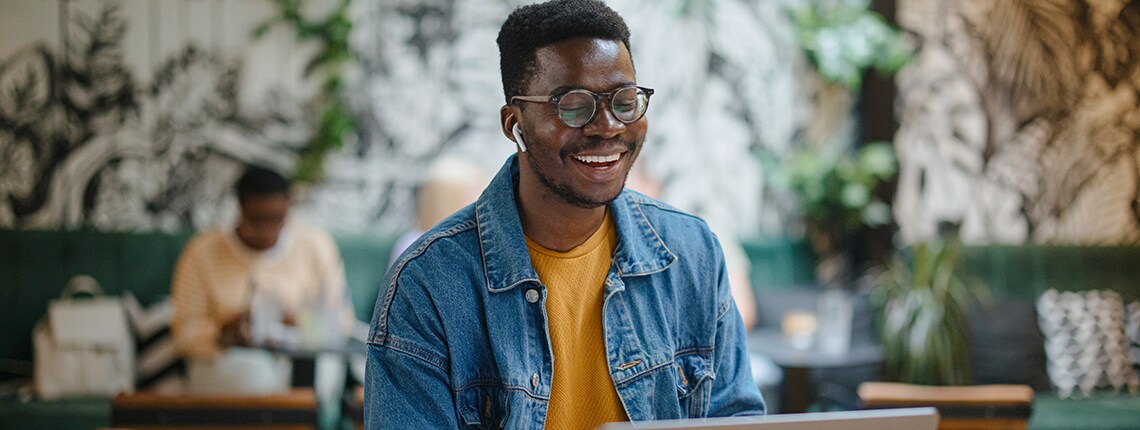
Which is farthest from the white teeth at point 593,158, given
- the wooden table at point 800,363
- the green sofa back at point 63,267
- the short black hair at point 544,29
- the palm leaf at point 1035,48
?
the palm leaf at point 1035,48

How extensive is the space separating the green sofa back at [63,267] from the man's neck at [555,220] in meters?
3.02

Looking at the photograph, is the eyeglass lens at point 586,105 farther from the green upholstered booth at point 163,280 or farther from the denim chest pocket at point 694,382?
the green upholstered booth at point 163,280

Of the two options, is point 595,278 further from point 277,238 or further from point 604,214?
point 277,238

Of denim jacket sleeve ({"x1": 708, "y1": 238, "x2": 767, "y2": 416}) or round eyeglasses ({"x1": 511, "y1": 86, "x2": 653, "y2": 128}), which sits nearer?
round eyeglasses ({"x1": 511, "y1": 86, "x2": 653, "y2": 128})

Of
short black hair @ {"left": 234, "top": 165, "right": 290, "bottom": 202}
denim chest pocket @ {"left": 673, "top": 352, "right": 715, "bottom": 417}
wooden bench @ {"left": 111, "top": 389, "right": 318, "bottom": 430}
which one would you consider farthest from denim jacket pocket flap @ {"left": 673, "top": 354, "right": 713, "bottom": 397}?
short black hair @ {"left": 234, "top": 165, "right": 290, "bottom": 202}

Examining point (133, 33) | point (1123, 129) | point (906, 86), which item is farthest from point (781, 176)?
point (133, 33)

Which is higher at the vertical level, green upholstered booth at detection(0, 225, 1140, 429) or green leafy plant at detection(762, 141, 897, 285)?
green leafy plant at detection(762, 141, 897, 285)

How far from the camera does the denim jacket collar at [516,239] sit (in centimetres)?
155

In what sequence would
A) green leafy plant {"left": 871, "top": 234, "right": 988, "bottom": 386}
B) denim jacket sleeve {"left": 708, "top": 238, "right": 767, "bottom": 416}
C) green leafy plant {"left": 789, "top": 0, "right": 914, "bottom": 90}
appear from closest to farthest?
denim jacket sleeve {"left": 708, "top": 238, "right": 767, "bottom": 416} → green leafy plant {"left": 871, "top": 234, "right": 988, "bottom": 386} → green leafy plant {"left": 789, "top": 0, "right": 914, "bottom": 90}

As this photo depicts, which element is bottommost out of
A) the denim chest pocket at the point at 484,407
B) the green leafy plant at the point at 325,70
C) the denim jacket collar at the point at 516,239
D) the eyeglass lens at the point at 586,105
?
the denim chest pocket at the point at 484,407

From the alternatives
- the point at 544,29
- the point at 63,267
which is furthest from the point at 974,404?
the point at 63,267

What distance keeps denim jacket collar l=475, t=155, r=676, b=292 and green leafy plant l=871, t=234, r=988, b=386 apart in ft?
8.89

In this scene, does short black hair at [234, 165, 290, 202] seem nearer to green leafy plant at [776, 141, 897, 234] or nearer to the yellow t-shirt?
green leafy plant at [776, 141, 897, 234]

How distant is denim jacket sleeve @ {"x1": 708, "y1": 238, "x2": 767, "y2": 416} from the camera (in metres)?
1.69
